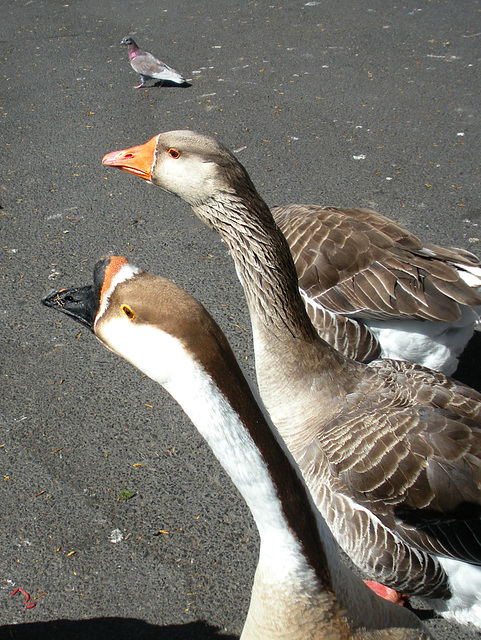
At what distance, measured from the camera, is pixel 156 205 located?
5.34 meters

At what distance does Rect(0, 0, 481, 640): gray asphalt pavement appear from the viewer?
9.03 ft

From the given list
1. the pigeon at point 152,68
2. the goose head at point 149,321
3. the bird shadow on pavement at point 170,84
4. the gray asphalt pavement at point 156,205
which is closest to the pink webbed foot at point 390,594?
the gray asphalt pavement at point 156,205

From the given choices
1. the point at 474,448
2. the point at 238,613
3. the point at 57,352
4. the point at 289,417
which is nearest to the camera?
the point at 474,448

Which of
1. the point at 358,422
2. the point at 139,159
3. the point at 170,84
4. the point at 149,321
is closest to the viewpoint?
the point at 149,321

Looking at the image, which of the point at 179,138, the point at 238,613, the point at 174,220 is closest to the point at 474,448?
the point at 238,613

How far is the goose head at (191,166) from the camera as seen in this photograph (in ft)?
9.01

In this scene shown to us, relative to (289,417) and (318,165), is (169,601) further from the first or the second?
(318,165)

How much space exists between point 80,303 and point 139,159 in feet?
5.60

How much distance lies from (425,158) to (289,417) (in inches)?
144

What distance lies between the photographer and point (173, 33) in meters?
8.73

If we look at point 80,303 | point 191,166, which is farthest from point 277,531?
point 191,166

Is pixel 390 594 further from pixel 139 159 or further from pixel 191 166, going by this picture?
pixel 139 159

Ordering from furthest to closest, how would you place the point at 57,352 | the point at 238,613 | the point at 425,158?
1. the point at 425,158
2. the point at 57,352
3. the point at 238,613

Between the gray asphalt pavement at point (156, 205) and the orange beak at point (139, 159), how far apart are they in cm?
127
